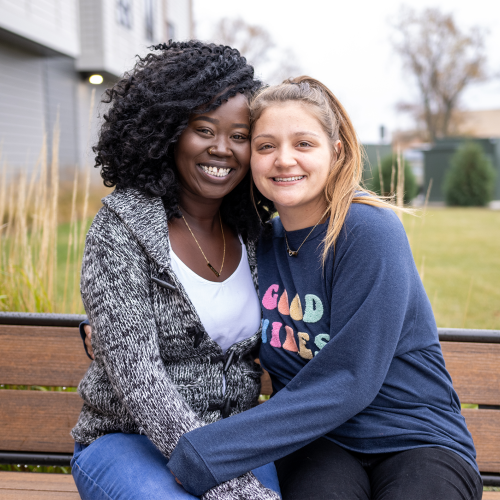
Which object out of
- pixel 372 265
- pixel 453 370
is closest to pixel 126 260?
pixel 372 265

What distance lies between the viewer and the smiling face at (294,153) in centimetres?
176

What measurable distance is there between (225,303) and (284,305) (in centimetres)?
21

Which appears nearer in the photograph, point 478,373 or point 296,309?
point 296,309

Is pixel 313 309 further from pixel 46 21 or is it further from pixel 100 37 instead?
pixel 100 37

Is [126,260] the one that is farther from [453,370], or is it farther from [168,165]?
[453,370]

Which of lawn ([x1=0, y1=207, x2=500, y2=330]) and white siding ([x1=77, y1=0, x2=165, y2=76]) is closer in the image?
lawn ([x1=0, y1=207, x2=500, y2=330])

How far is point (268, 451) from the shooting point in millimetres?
1498

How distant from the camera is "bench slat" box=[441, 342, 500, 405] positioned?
2172mm

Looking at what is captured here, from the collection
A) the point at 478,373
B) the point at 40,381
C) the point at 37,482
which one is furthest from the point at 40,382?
the point at 478,373

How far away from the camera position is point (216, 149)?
6.07 feet

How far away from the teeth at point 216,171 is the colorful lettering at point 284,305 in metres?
0.48

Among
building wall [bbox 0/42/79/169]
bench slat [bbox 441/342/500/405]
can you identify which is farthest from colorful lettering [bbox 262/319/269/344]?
building wall [bbox 0/42/79/169]

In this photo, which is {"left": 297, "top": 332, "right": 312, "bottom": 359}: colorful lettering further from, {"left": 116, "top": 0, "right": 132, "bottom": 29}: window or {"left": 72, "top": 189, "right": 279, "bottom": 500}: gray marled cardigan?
{"left": 116, "top": 0, "right": 132, "bottom": 29}: window

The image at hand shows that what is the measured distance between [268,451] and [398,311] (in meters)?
0.55
